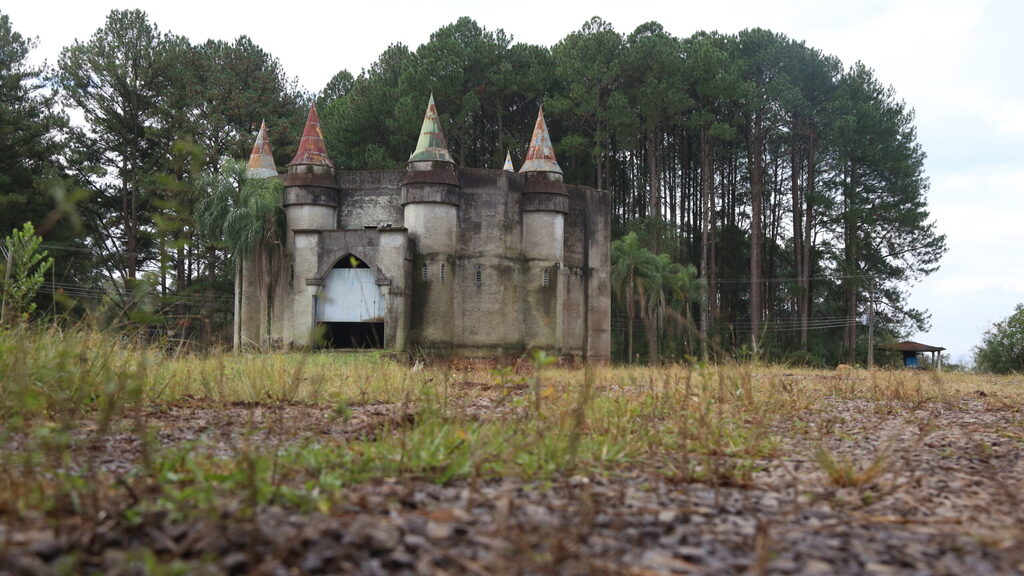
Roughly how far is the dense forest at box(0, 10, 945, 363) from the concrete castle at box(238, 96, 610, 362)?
8.04 m

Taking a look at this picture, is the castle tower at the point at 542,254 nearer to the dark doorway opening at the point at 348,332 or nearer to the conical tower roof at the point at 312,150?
the dark doorway opening at the point at 348,332

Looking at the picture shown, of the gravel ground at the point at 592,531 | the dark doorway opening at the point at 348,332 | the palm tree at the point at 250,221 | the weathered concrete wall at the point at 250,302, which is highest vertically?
the palm tree at the point at 250,221

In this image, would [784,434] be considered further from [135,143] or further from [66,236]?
[135,143]

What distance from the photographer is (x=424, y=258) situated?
26766 mm

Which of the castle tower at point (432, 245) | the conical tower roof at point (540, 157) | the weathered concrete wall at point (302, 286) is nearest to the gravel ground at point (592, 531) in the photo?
the castle tower at point (432, 245)

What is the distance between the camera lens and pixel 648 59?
41469 millimetres

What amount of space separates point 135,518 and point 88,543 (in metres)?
0.27

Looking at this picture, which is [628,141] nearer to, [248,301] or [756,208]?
[756,208]

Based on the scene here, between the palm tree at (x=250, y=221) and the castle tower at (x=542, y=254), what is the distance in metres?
8.39

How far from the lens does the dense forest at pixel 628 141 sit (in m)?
38.3

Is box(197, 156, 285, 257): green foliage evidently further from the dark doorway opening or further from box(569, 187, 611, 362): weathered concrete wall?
box(569, 187, 611, 362): weathered concrete wall

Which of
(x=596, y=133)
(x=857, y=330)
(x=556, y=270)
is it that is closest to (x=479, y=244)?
(x=556, y=270)

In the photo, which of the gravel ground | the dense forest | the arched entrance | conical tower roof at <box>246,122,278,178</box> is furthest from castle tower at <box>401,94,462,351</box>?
the gravel ground

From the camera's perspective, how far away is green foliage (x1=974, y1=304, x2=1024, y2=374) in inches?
1284
